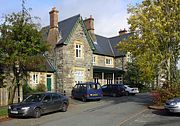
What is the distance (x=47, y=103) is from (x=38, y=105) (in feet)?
3.41

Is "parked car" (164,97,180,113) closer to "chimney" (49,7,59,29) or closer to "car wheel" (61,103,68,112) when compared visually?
"car wheel" (61,103,68,112)

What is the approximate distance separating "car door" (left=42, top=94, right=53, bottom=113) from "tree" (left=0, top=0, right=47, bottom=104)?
424 cm

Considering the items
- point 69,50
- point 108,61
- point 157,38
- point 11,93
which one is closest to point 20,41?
A: point 11,93

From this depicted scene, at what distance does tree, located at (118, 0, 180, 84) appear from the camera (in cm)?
2361

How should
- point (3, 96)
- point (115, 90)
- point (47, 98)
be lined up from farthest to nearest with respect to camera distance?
point (115, 90)
point (3, 96)
point (47, 98)

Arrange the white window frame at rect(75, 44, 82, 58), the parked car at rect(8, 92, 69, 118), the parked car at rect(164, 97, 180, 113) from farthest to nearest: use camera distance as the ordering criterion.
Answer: the white window frame at rect(75, 44, 82, 58) < the parked car at rect(8, 92, 69, 118) < the parked car at rect(164, 97, 180, 113)

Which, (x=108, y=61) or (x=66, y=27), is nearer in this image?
(x=66, y=27)

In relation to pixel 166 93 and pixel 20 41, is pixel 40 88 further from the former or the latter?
pixel 166 93

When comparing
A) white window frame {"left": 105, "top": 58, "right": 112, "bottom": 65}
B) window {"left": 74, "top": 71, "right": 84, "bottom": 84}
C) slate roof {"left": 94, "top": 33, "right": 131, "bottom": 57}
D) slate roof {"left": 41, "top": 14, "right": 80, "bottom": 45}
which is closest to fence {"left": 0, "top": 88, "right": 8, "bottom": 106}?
slate roof {"left": 41, "top": 14, "right": 80, "bottom": 45}

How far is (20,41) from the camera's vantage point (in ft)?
78.8

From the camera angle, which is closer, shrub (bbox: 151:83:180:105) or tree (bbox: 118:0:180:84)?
shrub (bbox: 151:83:180:105)

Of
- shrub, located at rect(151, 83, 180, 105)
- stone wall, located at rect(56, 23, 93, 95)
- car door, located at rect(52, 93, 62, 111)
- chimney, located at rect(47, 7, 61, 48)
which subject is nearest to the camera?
car door, located at rect(52, 93, 62, 111)

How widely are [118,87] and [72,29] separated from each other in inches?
364

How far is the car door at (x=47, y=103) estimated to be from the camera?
19534mm
